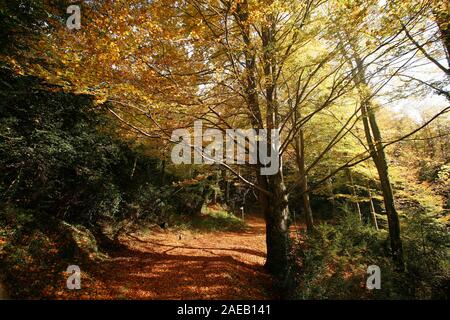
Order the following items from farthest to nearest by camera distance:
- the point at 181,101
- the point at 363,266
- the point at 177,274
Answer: the point at 363,266
the point at 177,274
the point at 181,101

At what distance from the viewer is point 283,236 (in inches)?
245

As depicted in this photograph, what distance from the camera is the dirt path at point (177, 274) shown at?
5.00 meters

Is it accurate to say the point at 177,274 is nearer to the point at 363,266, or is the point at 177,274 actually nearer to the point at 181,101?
the point at 181,101

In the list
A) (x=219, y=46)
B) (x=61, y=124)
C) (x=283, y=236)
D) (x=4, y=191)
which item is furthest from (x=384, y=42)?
(x=4, y=191)

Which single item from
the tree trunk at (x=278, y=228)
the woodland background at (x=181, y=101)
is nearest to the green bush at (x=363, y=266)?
the woodland background at (x=181, y=101)

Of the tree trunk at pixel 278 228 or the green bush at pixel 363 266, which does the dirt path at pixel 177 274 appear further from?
the green bush at pixel 363 266

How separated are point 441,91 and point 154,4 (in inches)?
254

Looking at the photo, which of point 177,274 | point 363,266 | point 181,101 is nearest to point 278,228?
point 363,266

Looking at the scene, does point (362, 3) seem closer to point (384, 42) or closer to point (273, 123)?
point (384, 42)

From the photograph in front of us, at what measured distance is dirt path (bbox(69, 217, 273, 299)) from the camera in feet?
16.4

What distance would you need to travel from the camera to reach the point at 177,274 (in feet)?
19.8

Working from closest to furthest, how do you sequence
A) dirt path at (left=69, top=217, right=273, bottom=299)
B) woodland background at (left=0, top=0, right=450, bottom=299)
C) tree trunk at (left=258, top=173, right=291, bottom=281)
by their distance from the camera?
woodland background at (left=0, top=0, right=450, bottom=299) < dirt path at (left=69, top=217, right=273, bottom=299) < tree trunk at (left=258, top=173, right=291, bottom=281)

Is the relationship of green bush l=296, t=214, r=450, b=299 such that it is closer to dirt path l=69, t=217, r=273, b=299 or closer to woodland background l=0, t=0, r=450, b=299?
woodland background l=0, t=0, r=450, b=299

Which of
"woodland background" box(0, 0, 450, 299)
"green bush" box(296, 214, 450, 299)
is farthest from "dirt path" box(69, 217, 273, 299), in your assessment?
"green bush" box(296, 214, 450, 299)
